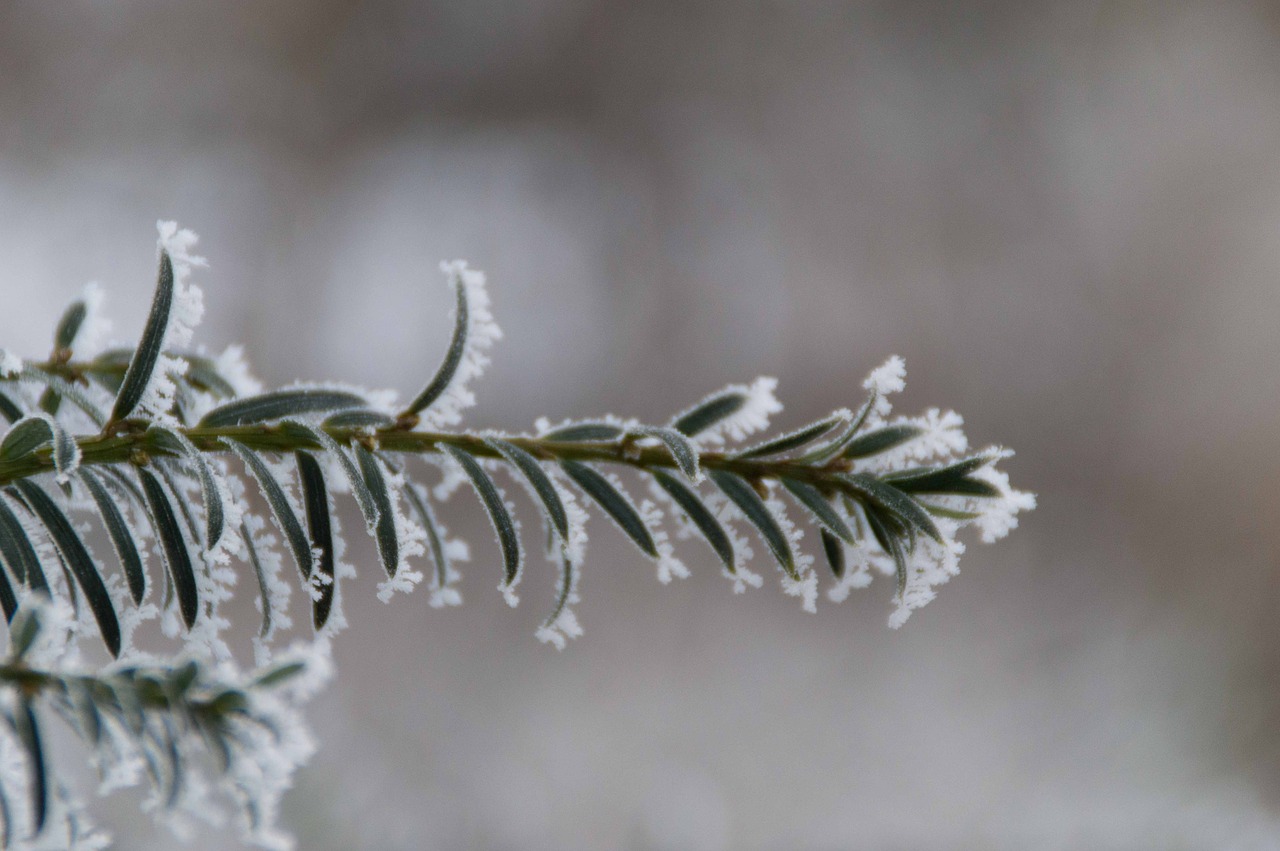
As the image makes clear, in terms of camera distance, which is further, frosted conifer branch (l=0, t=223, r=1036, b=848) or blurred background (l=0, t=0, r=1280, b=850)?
blurred background (l=0, t=0, r=1280, b=850)

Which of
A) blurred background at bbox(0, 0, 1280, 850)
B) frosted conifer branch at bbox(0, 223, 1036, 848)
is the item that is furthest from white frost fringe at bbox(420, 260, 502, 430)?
blurred background at bbox(0, 0, 1280, 850)

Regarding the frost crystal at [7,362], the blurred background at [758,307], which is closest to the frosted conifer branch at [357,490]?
the frost crystal at [7,362]

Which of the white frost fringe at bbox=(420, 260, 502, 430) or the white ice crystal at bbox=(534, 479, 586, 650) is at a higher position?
the white frost fringe at bbox=(420, 260, 502, 430)

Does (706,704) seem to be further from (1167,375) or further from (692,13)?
(692,13)

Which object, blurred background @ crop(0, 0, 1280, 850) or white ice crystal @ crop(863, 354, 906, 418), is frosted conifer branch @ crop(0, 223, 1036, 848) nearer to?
white ice crystal @ crop(863, 354, 906, 418)

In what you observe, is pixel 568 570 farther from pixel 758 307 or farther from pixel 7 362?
pixel 758 307

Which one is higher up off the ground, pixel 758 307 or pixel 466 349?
pixel 758 307

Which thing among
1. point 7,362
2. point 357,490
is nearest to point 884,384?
point 357,490

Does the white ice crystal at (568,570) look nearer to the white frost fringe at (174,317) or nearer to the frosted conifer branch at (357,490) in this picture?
the frosted conifer branch at (357,490)
